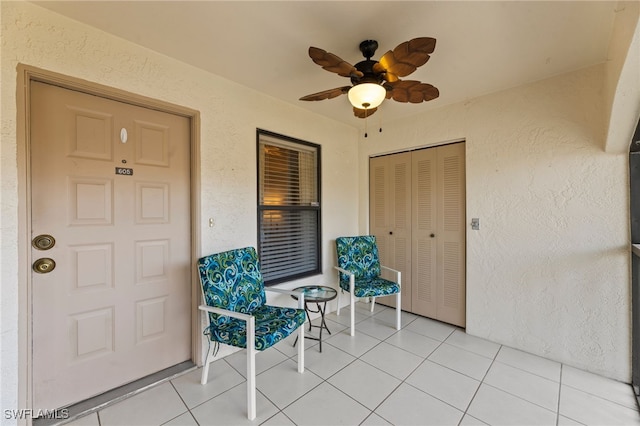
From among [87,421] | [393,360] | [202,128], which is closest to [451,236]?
[393,360]

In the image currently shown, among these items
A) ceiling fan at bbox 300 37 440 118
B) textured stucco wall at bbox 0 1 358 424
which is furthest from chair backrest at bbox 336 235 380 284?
ceiling fan at bbox 300 37 440 118

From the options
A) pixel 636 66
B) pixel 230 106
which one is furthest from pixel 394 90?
pixel 230 106

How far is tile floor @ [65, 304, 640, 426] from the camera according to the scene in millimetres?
1627

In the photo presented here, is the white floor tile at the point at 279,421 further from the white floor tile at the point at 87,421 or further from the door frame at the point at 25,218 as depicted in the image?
the door frame at the point at 25,218

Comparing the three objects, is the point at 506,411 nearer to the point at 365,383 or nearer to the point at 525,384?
the point at 525,384

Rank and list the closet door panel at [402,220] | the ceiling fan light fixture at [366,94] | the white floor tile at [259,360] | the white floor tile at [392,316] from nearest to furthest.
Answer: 1. the ceiling fan light fixture at [366,94]
2. the white floor tile at [259,360]
3. the white floor tile at [392,316]
4. the closet door panel at [402,220]

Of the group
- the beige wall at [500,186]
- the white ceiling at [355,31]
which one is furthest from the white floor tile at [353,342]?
the white ceiling at [355,31]

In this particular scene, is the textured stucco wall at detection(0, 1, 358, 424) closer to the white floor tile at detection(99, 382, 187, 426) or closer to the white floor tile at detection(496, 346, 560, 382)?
the white floor tile at detection(99, 382, 187, 426)

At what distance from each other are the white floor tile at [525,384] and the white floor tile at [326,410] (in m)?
1.06

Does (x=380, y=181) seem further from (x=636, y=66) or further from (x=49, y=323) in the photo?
(x=49, y=323)

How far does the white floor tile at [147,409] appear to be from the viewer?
1.60 meters

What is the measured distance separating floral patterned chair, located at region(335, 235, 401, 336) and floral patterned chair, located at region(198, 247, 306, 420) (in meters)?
0.85

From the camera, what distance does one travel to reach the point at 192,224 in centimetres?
217

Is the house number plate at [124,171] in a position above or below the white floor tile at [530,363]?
above
